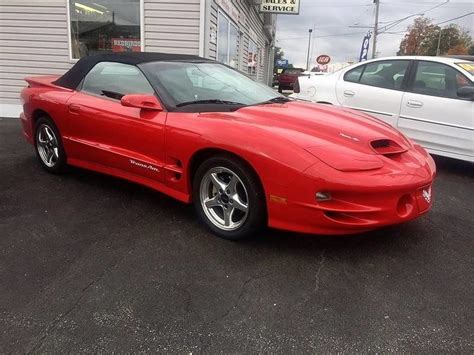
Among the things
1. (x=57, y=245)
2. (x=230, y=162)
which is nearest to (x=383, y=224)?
(x=230, y=162)

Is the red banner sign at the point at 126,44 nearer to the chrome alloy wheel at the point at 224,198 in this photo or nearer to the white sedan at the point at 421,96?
the white sedan at the point at 421,96

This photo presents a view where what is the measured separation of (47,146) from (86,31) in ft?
15.2

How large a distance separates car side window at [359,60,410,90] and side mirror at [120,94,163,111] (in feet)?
12.4

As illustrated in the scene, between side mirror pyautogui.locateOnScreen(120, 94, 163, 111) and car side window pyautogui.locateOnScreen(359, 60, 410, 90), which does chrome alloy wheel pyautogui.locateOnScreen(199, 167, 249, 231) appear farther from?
car side window pyautogui.locateOnScreen(359, 60, 410, 90)

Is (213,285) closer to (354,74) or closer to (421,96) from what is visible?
(421,96)

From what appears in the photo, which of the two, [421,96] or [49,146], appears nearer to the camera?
[49,146]

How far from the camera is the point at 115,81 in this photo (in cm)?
401

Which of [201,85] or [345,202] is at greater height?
[201,85]

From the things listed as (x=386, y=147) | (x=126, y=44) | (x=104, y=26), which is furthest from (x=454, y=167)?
(x=104, y=26)

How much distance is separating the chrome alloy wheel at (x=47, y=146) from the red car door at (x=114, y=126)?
0.31 metres

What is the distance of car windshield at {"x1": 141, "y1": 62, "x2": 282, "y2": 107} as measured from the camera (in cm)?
359

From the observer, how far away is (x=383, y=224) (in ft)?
9.16

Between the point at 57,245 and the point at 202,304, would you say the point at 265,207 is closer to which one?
the point at 202,304

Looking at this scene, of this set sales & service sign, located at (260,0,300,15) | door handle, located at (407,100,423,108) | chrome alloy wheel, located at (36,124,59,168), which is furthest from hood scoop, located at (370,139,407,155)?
sales & service sign, located at (260,0,300,15)
